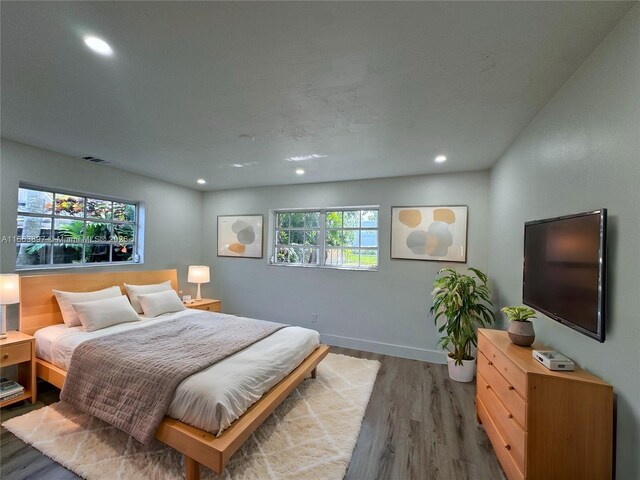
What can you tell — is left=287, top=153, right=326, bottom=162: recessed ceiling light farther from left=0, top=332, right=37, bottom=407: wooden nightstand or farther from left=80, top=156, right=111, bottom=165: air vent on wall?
left=0, top=332, right=37, bottom=407: wooden nightstand

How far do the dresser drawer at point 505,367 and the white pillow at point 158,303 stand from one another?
11.8ft

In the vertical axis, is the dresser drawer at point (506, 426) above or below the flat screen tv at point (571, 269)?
below

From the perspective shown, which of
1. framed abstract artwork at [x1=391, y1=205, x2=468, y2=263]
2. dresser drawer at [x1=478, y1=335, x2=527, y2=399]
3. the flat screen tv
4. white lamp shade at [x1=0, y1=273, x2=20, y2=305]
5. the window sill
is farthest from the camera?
the window sill

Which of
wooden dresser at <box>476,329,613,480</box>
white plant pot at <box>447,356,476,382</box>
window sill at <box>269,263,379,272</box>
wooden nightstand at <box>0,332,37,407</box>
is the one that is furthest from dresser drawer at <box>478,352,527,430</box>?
wooden nightstand at <box>0,332,37,407</box>

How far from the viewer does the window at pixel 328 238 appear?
414cm

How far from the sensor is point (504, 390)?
1.76 m

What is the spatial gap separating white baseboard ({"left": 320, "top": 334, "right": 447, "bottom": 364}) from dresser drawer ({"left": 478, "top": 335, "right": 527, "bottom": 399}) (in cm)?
145

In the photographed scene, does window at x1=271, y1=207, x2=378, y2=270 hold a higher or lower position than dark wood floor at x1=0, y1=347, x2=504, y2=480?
higher

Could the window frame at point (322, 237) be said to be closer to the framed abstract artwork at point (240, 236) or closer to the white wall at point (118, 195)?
the framed abstract artwork at point (240, 236)

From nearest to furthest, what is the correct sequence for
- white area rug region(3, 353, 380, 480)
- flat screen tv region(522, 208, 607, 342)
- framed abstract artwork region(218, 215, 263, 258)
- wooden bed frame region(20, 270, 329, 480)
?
flat screen tv region(522, 208, 607, 342)
wooden bed frame region(20, 270, 329, 480)
white area rug region(3, 353, 380, 480)
framed abstract artwork region(218, 215, 263, 258)

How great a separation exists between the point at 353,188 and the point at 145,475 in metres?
3.73

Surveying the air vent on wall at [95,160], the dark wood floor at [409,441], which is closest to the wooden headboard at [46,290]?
the dark wood floor at [409,441]

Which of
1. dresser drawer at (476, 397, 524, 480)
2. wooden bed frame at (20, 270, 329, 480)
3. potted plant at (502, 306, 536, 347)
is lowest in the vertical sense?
dresser drawer at (476, 397, 524, 480)

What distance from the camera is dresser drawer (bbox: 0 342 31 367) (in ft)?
7.70
